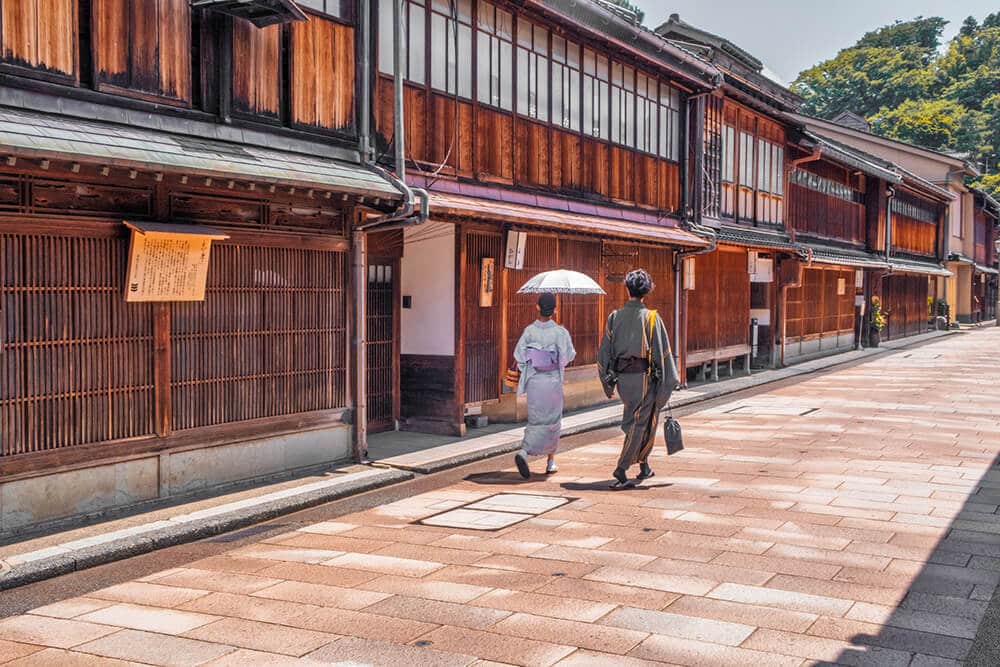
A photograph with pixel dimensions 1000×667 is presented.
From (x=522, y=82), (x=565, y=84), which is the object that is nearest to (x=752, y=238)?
(x=565, y=84)

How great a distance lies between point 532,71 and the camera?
1630 centimetres

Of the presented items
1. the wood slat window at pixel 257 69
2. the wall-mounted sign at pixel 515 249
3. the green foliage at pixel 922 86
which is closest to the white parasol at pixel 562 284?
the wall-mounted sign at pixel 515 249

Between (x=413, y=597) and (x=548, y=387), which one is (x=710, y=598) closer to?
(x=413, y=597)

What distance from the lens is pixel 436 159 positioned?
46.2 ft

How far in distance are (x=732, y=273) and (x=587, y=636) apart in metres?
21.1

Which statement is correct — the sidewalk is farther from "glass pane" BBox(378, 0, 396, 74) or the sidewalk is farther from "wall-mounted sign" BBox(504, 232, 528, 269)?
"glass pane" BBox(378, 0, 396, 74)

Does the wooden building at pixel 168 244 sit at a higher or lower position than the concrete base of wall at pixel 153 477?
higher

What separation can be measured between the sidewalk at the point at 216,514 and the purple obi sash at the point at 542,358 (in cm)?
193

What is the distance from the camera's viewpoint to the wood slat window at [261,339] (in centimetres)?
1010

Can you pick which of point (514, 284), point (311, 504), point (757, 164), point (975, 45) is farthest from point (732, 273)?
point (975, 45)

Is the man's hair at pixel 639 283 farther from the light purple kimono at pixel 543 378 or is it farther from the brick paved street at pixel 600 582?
the brick paved street at pixel 600 582

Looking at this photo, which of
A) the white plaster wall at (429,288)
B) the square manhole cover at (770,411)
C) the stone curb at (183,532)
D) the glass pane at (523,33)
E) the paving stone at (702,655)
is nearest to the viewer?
the paving stone at (702,655)

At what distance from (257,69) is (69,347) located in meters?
3.77

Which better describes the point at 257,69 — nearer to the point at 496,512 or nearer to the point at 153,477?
the point at 153,477
